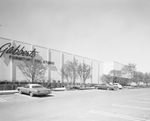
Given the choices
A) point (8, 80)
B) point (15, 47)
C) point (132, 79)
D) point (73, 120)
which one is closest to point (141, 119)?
point (73, 120)

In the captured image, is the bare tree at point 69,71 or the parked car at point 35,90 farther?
the bare tree at point 69,71

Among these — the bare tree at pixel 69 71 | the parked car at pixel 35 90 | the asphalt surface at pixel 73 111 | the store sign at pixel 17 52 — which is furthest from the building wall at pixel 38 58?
the asphalt surface at pixel 73 111

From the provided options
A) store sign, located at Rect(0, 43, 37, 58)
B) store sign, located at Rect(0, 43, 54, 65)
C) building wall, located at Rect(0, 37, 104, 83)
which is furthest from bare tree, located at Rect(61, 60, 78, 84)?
store sign, located at Rect(0, 43, 37, 58)

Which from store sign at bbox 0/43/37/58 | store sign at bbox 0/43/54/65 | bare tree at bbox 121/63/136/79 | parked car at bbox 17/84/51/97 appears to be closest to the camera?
parked car at bbox 17/84/51/97

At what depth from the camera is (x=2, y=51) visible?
2544cm

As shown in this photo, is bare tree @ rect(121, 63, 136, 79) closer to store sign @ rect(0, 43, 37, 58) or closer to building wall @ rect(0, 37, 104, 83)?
building wall @ rect(0, 37, 104, 83)

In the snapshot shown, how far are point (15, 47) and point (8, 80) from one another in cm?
665

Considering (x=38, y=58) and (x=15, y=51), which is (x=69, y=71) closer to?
(x=38, y=58)

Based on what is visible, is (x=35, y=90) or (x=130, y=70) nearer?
(x=35, y=90)

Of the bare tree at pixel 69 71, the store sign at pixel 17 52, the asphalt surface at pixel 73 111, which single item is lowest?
the asphalt surface at pixel 73 111

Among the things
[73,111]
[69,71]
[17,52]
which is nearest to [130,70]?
[69,71]

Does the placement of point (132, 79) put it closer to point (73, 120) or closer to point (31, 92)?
point (31, 92)

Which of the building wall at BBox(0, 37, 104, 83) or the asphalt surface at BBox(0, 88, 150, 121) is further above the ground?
the building wall at BBox(0, 37, 104, 83)

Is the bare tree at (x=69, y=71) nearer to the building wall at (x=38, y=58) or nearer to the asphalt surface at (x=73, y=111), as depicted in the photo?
the building wall at (x=38, y=58)
